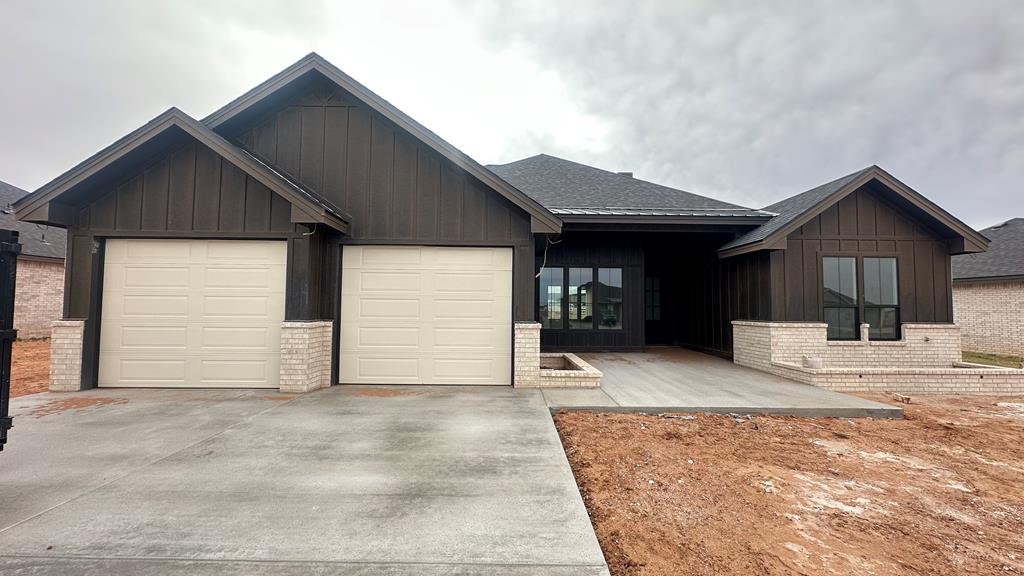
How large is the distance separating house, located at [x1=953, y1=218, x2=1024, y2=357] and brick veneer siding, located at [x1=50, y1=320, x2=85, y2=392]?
23.5 m

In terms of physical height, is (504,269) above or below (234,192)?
below

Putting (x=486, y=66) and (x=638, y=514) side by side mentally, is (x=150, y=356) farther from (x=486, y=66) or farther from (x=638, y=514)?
(x=486, y=66)

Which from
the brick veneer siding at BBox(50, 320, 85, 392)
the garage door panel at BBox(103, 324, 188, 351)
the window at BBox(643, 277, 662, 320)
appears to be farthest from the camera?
the window at BBox(643, 277, 662, 320)

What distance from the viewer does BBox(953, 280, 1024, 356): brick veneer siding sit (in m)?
14.0

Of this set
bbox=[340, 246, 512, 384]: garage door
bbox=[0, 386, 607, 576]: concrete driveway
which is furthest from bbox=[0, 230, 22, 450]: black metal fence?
bbox=[340, 246, 512, 384]: garage door

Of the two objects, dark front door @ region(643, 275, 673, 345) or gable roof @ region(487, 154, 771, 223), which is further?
dark front door @ region(643, 275, 673, 345)

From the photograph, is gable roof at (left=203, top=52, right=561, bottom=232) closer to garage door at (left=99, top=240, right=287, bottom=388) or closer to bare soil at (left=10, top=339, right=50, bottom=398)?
garage door at (left=99, top=240, right=287, bottom=388)

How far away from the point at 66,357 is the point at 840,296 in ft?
50.3

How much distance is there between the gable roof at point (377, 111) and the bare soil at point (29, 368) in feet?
15.6

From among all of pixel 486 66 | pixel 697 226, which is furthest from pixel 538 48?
pixel 697 226

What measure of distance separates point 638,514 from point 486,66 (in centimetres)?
2540

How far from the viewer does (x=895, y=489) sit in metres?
3.58

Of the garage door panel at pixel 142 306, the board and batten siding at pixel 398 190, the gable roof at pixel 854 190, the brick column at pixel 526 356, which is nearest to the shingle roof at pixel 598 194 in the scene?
the gable roof at pixel 854 190

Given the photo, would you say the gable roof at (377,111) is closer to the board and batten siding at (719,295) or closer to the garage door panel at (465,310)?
the garage door panel at (465,310)
